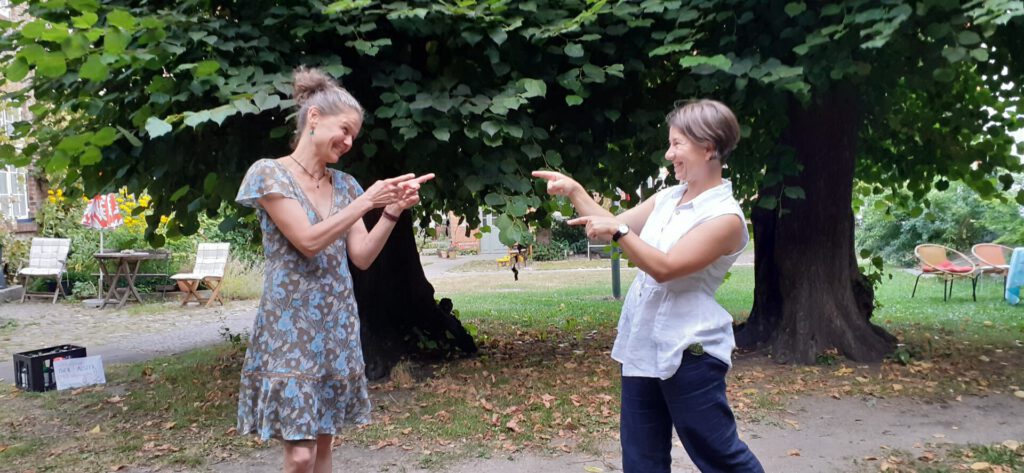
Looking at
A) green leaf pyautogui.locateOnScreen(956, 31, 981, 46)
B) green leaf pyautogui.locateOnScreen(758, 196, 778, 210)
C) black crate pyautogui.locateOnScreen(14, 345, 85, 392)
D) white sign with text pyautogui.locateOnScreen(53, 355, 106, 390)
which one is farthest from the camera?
white sign with text pyautogui.locateOnScreen(53, 355, 106, 390)

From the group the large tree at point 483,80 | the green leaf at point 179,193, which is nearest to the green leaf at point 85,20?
the large tree at point 483,80

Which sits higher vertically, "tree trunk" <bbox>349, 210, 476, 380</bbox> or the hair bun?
the hair bun

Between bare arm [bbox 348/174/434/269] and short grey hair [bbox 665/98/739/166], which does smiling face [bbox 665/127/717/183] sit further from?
bare arm [bbox 348/174/434/269]

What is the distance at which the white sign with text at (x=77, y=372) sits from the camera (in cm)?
672

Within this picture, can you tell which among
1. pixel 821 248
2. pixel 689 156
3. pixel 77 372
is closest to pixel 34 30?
pixel 689 156

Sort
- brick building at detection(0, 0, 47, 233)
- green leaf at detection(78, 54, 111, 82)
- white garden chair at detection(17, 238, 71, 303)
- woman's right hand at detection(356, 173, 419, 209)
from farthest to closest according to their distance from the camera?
brick building at detection(0, 0, 47, 233)
white garden chair at detection(17, 238, 71, 303)
green leaf at detection(78, 54, 111, 82)
woman's right hand at detection(356, 173, 419, 209)

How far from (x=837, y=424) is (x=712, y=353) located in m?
2.99

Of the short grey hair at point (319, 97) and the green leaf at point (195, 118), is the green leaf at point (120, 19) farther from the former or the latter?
the short grey hair at point (319, 97)

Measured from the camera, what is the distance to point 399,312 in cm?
721

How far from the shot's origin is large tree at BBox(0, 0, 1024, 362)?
4633 mm

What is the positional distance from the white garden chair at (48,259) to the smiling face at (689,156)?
1534 cm

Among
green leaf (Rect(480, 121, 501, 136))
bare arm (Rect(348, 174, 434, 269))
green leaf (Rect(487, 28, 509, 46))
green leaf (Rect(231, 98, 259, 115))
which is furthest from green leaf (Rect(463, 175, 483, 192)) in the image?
bare arm (Rect(348, 174, 434, 269))

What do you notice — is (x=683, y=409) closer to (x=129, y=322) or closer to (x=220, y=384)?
(x=220, y=384)

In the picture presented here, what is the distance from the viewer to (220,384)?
22.0 feet
